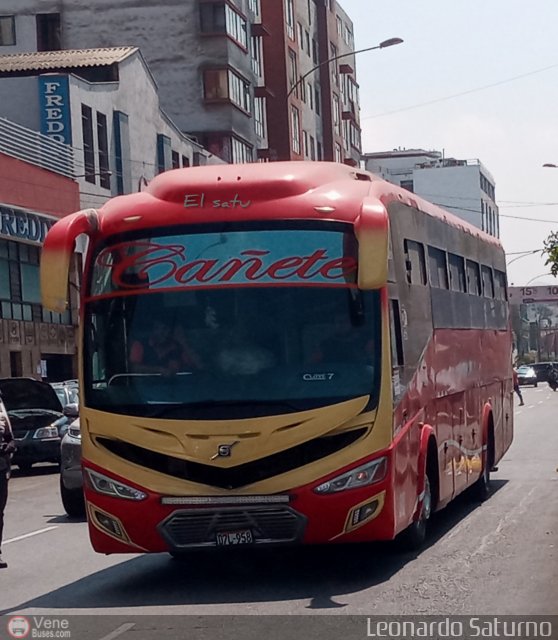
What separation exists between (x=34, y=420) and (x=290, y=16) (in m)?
52.5

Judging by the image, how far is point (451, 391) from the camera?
570 inches

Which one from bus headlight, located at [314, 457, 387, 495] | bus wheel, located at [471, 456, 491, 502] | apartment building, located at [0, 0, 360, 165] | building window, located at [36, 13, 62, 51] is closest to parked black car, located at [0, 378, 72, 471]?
bus wheel, located at [471, 456, 491, 502]

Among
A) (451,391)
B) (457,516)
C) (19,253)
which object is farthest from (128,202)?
(19,253)

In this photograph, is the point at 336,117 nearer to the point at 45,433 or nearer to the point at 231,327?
the point at 45,433

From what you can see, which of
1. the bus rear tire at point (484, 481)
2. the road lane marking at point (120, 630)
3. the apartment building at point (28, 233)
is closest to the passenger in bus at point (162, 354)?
the road lane marking at point (120, 630)

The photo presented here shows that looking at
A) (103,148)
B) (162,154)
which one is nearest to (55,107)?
(103,148)

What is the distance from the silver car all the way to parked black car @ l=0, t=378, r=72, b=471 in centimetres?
816

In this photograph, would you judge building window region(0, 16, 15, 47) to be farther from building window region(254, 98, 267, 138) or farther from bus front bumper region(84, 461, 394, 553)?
bus front bumper region(84, 461, 394, 553)

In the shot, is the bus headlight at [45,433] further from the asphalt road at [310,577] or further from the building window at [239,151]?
the building window at [239,151]

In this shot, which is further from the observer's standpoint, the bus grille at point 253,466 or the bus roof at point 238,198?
the bus roof at point 238,198

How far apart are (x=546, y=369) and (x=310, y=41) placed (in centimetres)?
2865

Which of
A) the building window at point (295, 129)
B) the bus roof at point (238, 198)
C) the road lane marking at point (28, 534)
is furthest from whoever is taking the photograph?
the building window at point (295, 129)

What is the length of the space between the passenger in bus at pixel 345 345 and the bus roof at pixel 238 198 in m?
0.81

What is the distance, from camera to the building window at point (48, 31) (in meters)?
61.5
